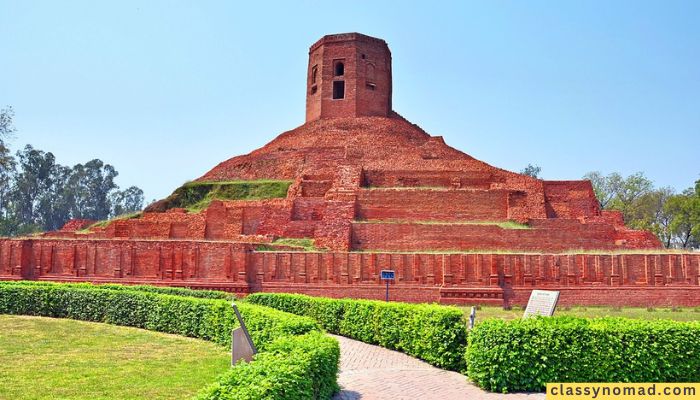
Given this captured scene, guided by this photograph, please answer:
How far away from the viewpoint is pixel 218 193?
2883 centimetres

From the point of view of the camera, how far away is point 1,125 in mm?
35125

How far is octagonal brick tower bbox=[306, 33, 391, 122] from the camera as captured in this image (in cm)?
3594

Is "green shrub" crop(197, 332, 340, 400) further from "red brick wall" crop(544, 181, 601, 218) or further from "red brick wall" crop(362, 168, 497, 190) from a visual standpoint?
"red brick wall" crop(544, 181, 601, 218)

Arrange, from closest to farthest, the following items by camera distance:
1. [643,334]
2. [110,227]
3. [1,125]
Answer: [643,334], [110,227], [1,125]

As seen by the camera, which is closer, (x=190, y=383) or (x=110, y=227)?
(x=190, y=383)

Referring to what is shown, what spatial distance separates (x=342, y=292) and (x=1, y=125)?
85.9 ft

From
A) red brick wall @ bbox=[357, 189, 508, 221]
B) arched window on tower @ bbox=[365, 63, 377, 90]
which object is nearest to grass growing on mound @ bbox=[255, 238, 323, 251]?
red brick wall @ bbox=[357, 189, 508, 221]

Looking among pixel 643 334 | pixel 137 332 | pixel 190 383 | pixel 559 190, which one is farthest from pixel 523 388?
pixel 559 190

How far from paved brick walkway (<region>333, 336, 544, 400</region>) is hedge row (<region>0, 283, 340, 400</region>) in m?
0.79

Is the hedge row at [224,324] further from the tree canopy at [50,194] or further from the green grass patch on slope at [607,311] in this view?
the tree canopy at [50,194]

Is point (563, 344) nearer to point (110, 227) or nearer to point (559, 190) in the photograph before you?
point (559, 190)

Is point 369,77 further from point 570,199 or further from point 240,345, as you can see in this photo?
point 240,345

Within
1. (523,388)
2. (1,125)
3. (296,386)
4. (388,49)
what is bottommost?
(523,388)

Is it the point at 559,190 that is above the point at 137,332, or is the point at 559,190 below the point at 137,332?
above
